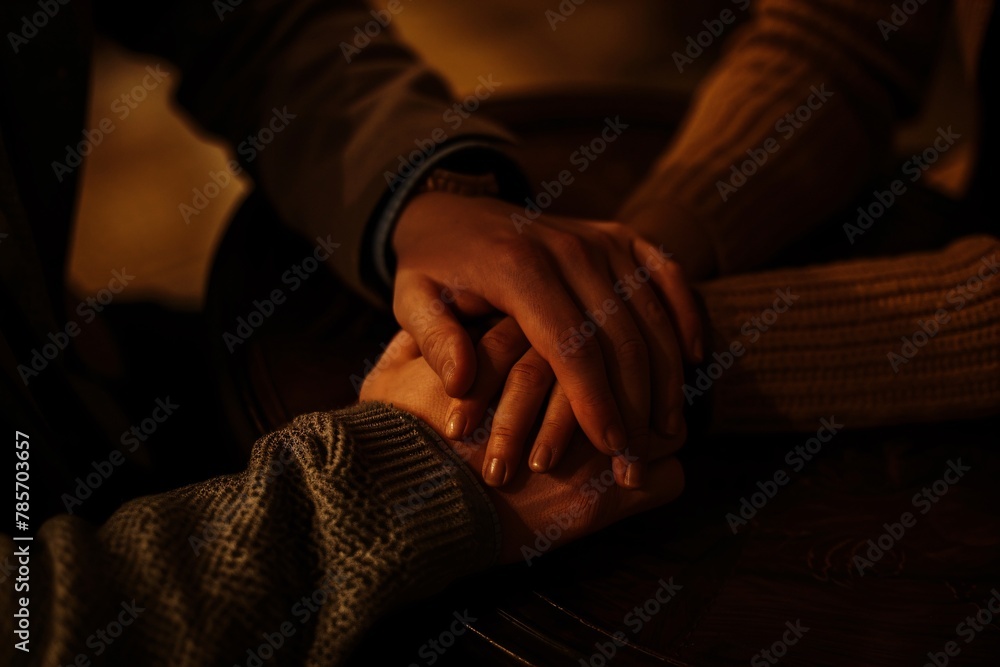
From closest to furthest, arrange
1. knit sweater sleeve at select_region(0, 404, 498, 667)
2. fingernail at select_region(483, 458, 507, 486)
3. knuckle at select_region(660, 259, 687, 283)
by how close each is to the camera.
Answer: knit sweater sleeve at select_region(0, 404, 498, 667)
fingernail at select_region(483, 458, 507, 486)
knuckle at select_region(660, 259, 687, 283)

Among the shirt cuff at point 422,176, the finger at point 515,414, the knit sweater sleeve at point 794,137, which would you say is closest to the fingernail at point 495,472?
the finger at point 515,414

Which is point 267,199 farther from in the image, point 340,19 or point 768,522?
point 768,522

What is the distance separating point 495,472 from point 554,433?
0.05m

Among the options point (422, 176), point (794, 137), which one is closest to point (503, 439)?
point (422, 176)

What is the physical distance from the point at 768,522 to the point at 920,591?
0.10 metres

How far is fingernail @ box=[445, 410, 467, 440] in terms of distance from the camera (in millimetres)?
492

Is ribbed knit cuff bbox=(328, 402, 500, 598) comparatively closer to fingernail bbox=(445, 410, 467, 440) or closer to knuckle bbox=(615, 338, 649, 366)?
fingernail bbox=(445, 410, 467, 440)

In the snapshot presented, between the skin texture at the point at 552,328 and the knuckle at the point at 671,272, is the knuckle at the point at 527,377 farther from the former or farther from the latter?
the knuckle at the point at 671,272

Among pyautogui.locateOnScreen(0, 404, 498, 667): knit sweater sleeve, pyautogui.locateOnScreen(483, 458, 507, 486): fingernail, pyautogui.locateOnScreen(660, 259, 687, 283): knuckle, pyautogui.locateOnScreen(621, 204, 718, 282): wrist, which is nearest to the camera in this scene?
pyautogui.locateOnScreen(0, 404, 498, 667): knit sweater sleeve

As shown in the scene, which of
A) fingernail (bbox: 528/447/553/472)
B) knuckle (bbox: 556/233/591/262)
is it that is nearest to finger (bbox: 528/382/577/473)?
fingernail (bbox: 528/447/553/472)

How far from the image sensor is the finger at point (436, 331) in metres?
0.50

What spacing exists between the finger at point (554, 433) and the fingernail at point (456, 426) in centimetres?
5

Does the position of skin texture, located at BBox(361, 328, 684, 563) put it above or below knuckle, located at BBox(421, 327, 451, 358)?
below

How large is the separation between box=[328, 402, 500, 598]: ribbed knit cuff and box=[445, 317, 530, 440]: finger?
20mm
